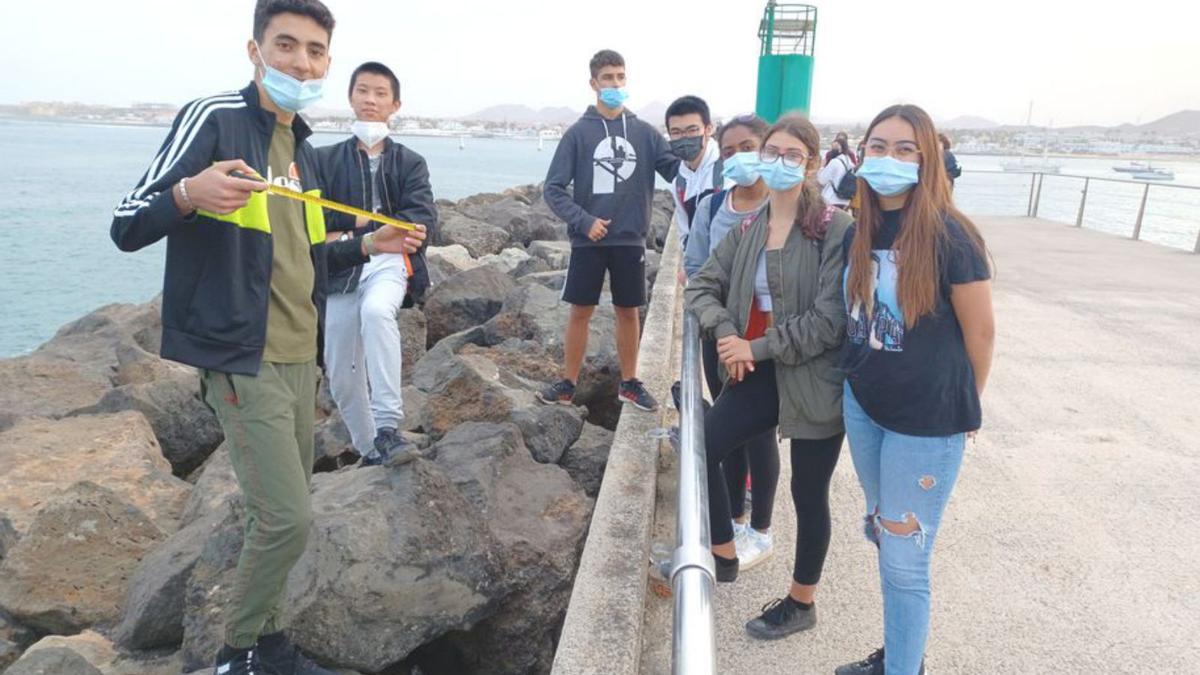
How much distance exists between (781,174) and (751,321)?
596 millimetres

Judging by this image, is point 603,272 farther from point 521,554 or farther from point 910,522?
point 910,522

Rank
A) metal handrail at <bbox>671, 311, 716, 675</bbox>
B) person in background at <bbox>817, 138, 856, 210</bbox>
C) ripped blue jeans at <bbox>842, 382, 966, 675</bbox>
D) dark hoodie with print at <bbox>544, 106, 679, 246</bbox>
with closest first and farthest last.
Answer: metal handrail at <bbox>671, 311, 716, 675</bbox>, ripped blue jeans at <bbox>842, 382, 966, 675</bbox>, dark hoodie with print at <bbox>544, 106, 679, 246</bbox>, person in background at <bbox>817, 138, 856, 210</bbox>

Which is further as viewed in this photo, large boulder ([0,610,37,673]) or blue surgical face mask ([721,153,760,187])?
large boulder ([0,610,37,673])

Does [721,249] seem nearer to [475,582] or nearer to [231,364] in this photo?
[475,582]

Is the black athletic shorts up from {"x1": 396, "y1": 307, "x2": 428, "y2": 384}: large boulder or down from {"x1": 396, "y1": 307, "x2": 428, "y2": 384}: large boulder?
up

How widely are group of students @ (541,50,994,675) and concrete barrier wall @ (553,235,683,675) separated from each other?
0.40 meters

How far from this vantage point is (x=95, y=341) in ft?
28.0

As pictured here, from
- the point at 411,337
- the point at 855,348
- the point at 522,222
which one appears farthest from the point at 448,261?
the point at 855,348

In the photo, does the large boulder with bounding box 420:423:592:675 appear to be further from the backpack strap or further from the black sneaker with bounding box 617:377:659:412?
the backpack strap

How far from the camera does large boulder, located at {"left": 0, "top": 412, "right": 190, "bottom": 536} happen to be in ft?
15.0

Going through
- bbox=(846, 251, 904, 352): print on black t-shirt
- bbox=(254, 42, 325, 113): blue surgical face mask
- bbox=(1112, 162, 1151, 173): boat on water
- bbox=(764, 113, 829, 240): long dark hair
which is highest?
bbox=(254, 42, 325, 113): blue surgical face mask

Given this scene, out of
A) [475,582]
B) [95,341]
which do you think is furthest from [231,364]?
[95,341]

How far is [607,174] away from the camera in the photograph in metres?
Result: 5.02

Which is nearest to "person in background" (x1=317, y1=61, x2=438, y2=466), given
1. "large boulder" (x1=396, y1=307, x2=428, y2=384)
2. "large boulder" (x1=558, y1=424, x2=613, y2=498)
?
"large boulder" (x1=558, y1=424, x2=613, y2=498)
